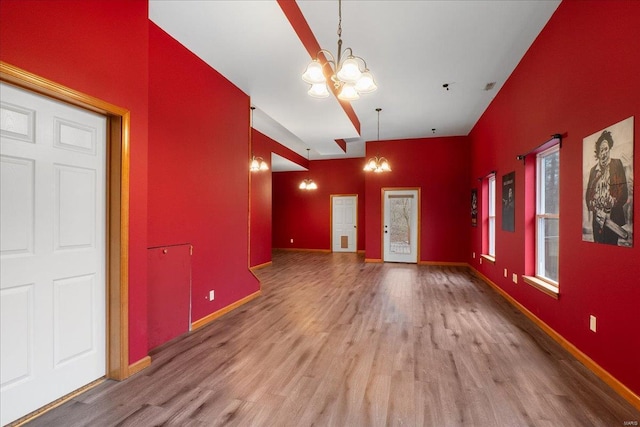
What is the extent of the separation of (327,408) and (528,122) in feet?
13.1

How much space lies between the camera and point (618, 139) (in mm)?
2186

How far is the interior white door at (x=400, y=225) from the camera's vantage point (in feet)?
26.5

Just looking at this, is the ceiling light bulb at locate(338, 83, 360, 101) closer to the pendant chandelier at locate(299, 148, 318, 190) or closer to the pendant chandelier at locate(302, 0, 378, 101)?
the pendant chandelier at locate(302, 0, 378, 101)

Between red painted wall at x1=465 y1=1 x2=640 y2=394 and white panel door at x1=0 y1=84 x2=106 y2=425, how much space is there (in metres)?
3.83

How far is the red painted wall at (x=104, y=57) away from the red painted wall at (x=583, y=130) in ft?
11.9

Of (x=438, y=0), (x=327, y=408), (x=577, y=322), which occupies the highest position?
(x=438, y=0)

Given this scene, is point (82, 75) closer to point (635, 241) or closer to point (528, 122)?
point (635, 241)

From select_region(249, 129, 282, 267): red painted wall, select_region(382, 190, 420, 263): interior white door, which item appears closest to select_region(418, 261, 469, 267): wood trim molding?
select_region(382, 190, 420, 263): interior white door

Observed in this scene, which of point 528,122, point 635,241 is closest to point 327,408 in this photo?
point 635,241

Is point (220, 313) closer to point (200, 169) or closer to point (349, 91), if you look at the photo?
point (200, 169)

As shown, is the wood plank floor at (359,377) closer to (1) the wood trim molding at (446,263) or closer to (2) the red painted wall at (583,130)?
(2) the red painted wall at (583,130)

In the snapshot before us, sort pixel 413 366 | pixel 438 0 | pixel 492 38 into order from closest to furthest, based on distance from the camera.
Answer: pixel 413 366
pixel 438 0
pixel 492 38

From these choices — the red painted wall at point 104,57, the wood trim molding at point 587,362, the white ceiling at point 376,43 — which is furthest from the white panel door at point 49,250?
the wood trim molding at point 587,362

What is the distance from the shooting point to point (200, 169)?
3574mm
